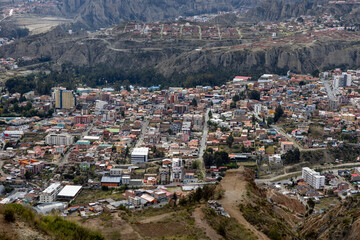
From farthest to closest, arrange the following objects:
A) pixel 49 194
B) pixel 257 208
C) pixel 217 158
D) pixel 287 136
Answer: pixel 287 136
pixel 217 158
pixel 49 194
pixel 257 208

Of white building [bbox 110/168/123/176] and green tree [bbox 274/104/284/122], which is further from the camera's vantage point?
green tree [bbox 274/104/284/122]

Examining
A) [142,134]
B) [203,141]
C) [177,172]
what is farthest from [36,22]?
[177,172]

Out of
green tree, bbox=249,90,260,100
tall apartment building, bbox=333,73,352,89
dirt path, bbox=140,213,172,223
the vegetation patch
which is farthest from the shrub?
tall apartment building, bbox=333,73,352,89

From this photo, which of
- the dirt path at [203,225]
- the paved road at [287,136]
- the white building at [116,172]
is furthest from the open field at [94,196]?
the paved road at [287,136]

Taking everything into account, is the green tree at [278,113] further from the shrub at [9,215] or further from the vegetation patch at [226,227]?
the shrub at [9,215]

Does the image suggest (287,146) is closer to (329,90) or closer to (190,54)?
(329,90)

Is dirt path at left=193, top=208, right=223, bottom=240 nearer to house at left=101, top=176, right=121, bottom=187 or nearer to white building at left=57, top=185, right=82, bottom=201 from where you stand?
white building at left=57, top=185, right=82, bottom=201

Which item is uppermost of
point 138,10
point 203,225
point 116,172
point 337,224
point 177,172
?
point 203,225
